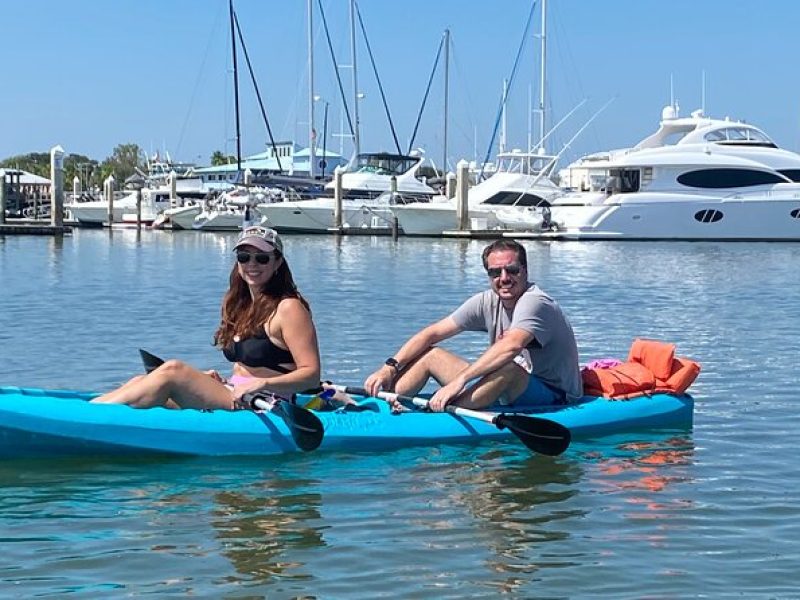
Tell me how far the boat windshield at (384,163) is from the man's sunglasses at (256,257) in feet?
162

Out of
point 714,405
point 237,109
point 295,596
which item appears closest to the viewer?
point 295,596

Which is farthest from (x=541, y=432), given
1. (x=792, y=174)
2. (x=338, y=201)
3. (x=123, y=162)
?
(x=123, y=162)

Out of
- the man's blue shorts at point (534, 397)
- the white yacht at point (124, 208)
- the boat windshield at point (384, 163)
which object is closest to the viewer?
the man's blue shorts at point (534, 397)

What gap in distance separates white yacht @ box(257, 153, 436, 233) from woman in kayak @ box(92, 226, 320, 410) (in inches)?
1617

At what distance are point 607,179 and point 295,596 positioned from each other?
3987 centimetres

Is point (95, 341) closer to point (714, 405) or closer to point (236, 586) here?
point (714, 405)

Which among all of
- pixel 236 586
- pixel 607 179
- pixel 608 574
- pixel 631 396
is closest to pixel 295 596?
pixel 236 586

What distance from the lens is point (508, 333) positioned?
799 cm

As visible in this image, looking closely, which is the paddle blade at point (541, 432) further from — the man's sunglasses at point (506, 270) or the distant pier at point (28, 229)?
the distant pier at point (28, 229)

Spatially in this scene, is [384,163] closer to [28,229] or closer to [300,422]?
[28,229]

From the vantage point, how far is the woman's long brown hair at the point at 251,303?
7.54m

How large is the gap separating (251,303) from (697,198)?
37.3m

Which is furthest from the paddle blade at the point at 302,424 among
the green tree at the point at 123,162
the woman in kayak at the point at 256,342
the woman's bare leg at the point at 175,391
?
the green tree at the point at 123,162

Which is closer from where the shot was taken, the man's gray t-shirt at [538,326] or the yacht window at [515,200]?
the man's gray t-shirt at [538,326]
